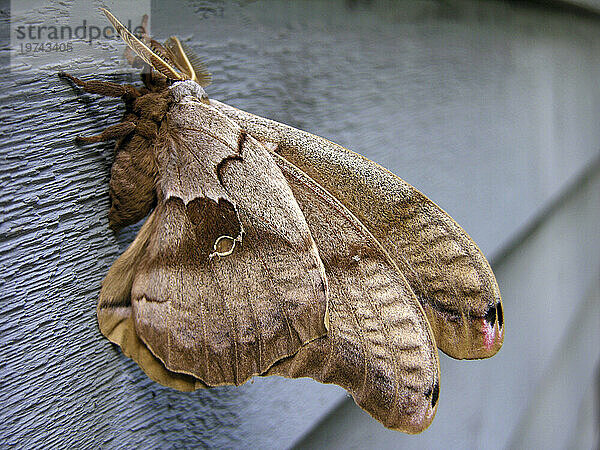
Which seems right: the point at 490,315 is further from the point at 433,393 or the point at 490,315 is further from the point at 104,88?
the point at 104,88

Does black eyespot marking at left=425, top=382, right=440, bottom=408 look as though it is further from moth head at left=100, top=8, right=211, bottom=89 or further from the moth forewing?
moth head at left=100, top=8, right=211, bottom=89

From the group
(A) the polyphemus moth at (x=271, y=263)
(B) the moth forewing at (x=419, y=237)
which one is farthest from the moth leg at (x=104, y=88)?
(B) the moth forewing at (x=419, y=237)

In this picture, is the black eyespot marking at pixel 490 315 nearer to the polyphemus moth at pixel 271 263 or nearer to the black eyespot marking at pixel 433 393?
the polyphemus moth at pixel 271 263

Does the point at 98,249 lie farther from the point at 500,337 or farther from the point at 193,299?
the point at 500,337

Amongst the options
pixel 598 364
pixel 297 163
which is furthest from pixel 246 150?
pixel 598 364

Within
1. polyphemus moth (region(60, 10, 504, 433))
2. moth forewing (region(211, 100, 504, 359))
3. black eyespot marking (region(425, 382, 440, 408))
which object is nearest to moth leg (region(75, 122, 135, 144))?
polyphemus moth (region(60, 10, 504, 433))

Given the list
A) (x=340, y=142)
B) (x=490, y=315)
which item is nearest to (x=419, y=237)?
(x=490, y=315)

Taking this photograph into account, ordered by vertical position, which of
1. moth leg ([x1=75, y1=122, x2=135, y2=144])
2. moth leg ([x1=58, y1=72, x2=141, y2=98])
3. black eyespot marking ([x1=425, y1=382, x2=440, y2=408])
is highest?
moth leg ([x1=58, y1=72, x2=141, y2=98])
